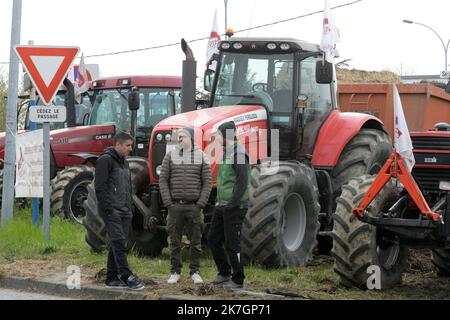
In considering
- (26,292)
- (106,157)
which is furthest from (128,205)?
(26,292)

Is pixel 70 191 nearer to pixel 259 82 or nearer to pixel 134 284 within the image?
pixel 259 82

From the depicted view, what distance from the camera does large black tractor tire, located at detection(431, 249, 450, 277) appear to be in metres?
10.7

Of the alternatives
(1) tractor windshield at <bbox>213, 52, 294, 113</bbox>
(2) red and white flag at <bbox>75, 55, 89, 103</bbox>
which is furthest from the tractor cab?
(2) red and white flag at <bbox>75, 55, 89, 103</bbox>

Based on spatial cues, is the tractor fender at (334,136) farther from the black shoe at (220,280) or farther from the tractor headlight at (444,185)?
the black shoe at (220,280)

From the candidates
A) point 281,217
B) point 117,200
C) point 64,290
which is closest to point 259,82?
point 281,217

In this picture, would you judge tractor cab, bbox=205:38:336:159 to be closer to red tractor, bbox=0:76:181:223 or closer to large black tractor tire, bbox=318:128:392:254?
large black tractor tire, bbox=318:128:392:254

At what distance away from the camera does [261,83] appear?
12492 millimetres

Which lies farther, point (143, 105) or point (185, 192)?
point (143, 105)

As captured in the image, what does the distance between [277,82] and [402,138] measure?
11.3 feet

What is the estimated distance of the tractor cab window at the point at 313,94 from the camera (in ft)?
41.4

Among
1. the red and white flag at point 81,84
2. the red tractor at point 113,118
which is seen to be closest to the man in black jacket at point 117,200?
the red tractor at point 113,118

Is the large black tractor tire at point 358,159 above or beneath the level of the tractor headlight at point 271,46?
beneath

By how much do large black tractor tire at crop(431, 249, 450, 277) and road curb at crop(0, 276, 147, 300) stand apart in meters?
3.59

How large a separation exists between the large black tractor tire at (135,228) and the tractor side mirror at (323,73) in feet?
8.53
